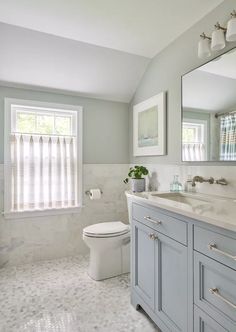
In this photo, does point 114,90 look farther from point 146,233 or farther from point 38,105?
point 146,233

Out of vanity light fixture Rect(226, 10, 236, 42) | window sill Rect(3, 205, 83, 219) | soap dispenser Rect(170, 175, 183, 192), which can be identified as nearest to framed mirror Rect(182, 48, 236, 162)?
vanity light fixture Rect(226, 10, 236, 42)

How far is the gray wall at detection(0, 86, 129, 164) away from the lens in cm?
270

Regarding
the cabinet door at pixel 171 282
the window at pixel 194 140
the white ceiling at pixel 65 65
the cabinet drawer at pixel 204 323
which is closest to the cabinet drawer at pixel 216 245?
Result: the cabinet door at pixel 171 282

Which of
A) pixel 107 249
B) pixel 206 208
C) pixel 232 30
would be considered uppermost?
pixel 232 30

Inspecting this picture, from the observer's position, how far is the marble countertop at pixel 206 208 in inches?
35.6

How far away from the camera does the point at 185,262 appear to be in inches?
44.6

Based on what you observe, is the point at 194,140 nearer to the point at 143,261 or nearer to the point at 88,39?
the point at 143,261

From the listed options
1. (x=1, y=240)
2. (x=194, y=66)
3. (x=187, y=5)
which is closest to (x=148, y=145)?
(x=194, y=66)

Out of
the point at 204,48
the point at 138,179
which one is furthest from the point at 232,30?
the point at 138,179

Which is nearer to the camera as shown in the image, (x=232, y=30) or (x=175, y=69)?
(x=232, y=30)

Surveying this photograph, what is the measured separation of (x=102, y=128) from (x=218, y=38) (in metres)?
1.66

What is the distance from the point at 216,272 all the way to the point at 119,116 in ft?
7.54

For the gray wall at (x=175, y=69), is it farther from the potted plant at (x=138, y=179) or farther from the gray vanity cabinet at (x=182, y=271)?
the gray vanity cabinet at (x=182, y=271)

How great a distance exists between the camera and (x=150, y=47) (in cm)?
219
